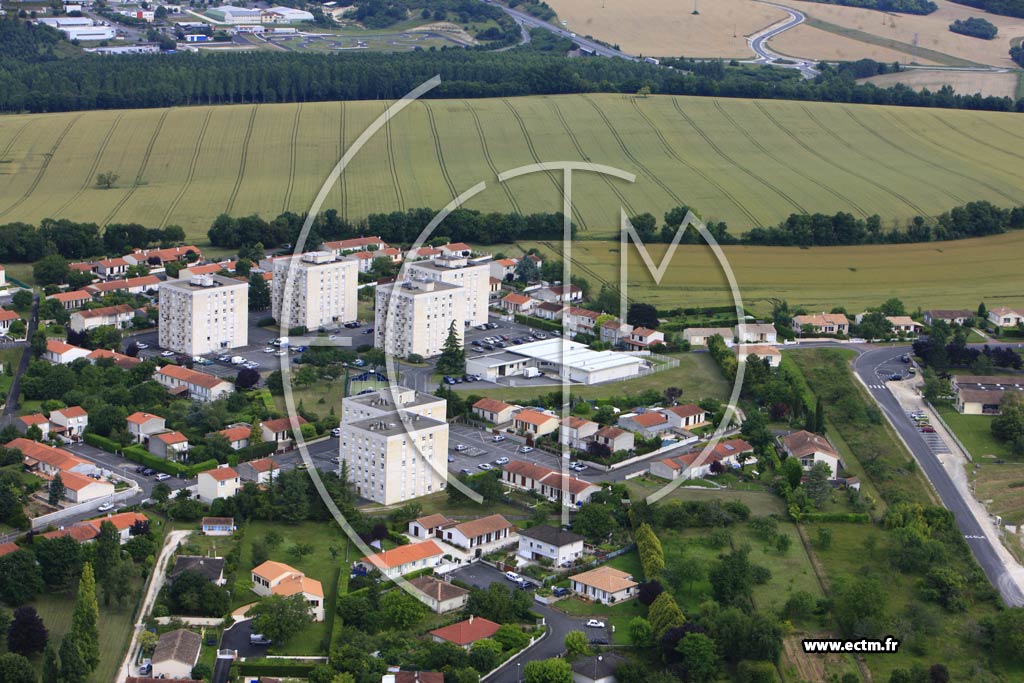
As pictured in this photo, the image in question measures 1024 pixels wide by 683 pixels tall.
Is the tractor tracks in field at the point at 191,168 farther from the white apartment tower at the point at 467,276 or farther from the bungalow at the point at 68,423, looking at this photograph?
the bungalow at the point at 68,423

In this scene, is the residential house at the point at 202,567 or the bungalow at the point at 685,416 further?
the bungalow at the point at 685,416

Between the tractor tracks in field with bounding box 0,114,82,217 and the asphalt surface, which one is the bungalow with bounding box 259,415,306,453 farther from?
the tractor tracks in field with bounding box 0,114,82,217

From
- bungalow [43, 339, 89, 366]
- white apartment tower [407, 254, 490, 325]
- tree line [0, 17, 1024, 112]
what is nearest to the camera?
bungalow [43, 339, 89, 366]

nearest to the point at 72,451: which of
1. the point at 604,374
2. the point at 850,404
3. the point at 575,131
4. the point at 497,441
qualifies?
the point at 497,441

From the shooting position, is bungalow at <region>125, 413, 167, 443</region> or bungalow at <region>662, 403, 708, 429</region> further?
bungalow at <region>662, 403, 708, 429</region>

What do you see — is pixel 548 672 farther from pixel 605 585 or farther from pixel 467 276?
pixel 467 276

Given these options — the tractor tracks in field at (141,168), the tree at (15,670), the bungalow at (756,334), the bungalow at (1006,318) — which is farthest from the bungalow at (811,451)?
the tractor tracks in field at (141,168)

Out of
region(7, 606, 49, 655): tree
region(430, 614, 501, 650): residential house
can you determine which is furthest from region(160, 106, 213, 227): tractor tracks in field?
region(430, 614, 501, 650): residential house
